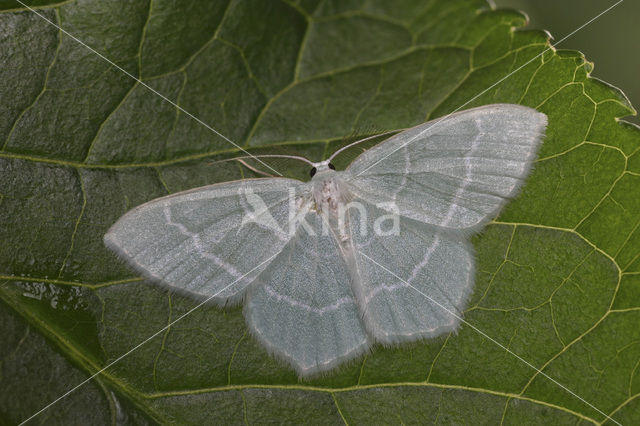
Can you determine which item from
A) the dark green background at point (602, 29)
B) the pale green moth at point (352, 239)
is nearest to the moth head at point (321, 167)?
the pale green moth at point (352, 239)

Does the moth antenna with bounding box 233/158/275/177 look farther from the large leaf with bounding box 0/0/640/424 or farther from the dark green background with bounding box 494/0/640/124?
the dark green background with bounding box 494/0/640/124

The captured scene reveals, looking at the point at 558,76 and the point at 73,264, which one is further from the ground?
the point at 558,76

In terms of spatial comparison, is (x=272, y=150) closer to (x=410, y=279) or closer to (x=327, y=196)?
(x=327, y=196)

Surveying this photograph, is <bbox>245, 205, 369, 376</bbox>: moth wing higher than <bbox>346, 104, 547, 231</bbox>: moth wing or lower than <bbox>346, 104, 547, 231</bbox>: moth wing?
lower

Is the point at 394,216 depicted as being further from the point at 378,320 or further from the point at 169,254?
the point at 169,254

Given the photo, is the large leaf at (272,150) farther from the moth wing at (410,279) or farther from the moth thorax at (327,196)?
the moth thorax at (327,196)

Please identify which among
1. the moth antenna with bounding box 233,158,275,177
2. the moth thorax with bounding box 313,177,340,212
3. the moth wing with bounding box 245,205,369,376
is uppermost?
the moth antenna with bounding box 233,158,275,177

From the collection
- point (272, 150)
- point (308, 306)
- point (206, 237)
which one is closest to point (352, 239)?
point (308, 306)

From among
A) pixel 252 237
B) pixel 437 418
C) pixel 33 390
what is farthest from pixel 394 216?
pixel 33 390

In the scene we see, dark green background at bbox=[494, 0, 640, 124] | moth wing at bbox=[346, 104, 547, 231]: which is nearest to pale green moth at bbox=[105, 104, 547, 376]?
moth wing at bbox=[346, 104, 547, 231]
